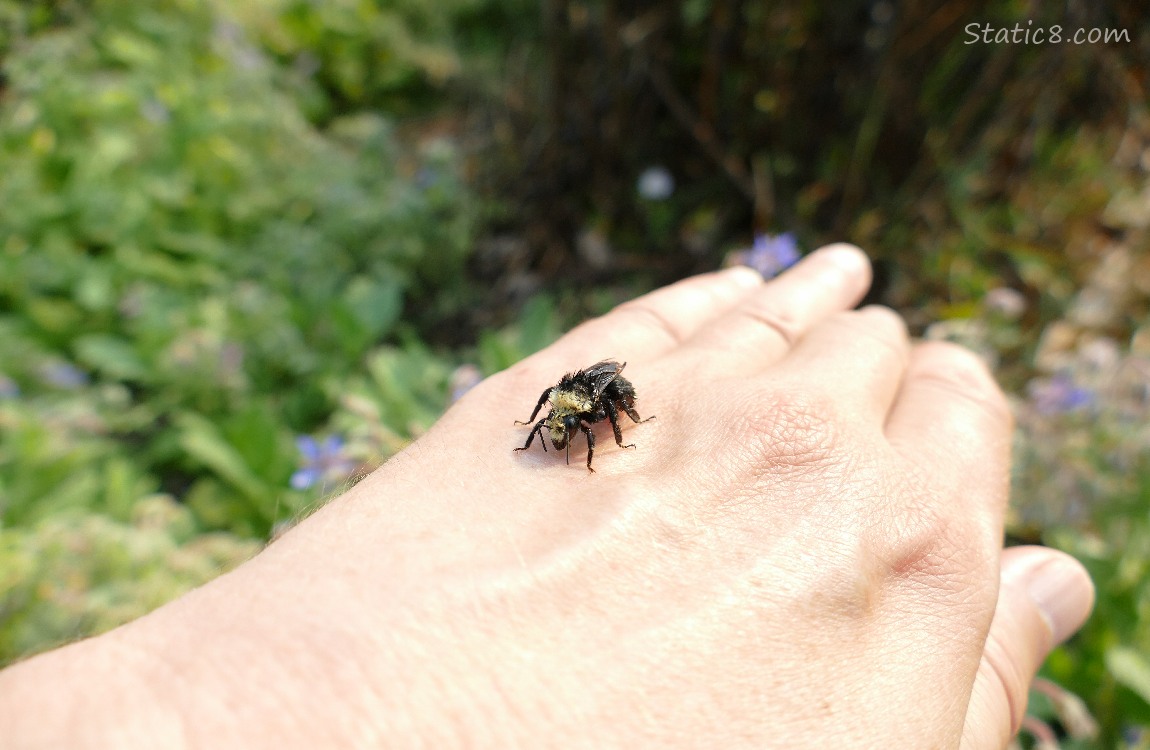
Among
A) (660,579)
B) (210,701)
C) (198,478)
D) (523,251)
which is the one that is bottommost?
(198,478)

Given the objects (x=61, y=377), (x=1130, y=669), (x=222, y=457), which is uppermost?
(x=61, y=377)

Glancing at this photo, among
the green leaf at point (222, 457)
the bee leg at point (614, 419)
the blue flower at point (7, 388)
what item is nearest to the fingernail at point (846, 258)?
the bee leg at point (614, 419)

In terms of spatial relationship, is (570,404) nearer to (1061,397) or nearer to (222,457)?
(222,457)

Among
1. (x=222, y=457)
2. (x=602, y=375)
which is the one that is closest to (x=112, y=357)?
(x=222, y=457)

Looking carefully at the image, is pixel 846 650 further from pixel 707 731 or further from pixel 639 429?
pixel 639 429

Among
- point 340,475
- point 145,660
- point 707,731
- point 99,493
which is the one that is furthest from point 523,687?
point 99,493

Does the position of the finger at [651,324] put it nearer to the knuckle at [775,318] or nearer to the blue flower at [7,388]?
the knuckle at [775,318]

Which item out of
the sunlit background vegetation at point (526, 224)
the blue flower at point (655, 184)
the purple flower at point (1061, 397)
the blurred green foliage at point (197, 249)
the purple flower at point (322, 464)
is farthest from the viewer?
the blue flower at point (655, 184)
